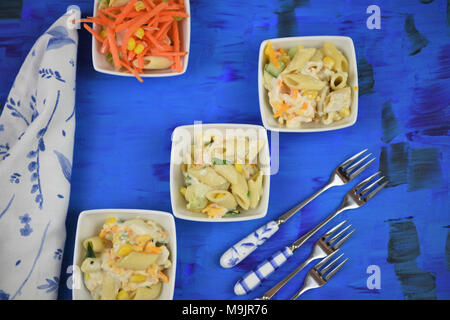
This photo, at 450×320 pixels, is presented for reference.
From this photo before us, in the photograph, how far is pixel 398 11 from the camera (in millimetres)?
1941

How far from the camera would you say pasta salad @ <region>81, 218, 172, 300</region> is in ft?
5.15

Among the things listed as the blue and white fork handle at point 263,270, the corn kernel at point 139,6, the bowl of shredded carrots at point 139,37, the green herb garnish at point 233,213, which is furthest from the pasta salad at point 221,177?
the corn kernel at point 139,6

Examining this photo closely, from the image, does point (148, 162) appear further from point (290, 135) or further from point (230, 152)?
point (290, 135)

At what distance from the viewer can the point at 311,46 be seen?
1.81 meters

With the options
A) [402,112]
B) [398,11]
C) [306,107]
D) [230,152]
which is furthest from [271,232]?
[398,11]

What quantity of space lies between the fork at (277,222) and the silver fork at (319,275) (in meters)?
0.23

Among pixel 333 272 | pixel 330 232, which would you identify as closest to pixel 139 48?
pixel 330 232

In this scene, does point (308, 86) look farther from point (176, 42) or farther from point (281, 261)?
point (281, 261)

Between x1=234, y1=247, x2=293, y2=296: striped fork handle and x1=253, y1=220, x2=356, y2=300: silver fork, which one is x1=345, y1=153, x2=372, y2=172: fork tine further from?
x1=234, y1=247, x2=293, y2=296: striped fork handle

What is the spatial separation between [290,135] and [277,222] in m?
0.39

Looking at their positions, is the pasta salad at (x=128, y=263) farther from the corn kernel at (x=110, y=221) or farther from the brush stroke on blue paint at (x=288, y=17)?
the brush stroke on blue paint at (x=288, y=17)

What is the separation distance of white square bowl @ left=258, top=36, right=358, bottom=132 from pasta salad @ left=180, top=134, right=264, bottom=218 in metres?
0.13

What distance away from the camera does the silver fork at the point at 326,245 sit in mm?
A: 1753

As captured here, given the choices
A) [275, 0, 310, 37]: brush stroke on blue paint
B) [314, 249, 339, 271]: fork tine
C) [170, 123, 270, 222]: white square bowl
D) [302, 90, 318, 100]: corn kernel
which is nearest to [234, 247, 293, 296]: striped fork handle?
[314, 249, 339, 271]: fork tine
